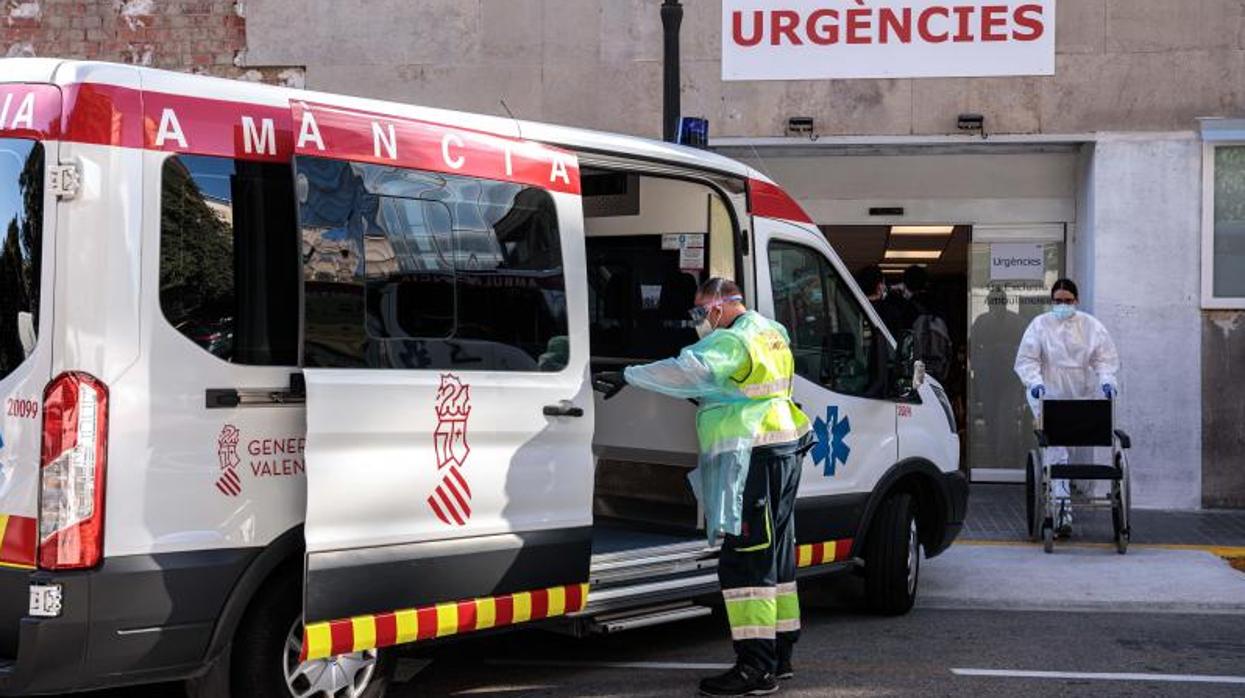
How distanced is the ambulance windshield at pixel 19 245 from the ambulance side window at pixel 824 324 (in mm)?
3651

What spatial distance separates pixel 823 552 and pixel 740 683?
53.0 inches

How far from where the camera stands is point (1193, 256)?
1166 centimetres

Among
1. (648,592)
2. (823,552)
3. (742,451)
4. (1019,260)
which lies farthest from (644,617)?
(1019,260)

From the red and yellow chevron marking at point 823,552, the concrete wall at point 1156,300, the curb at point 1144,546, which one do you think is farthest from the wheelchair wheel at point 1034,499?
the red and yellow chevron marking at point 823,552

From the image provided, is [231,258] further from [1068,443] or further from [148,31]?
[148,31]

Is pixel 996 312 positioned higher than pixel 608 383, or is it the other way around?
pixel 996 312

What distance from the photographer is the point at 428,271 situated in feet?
16.7

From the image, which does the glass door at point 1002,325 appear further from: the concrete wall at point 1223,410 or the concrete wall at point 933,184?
the concrete wall at point 1223,410

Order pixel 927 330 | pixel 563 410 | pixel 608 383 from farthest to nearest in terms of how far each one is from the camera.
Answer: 1. pixel 927 330
2. pixel 608 383
3. pixel 563 410

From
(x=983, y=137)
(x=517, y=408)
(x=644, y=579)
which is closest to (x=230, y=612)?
(x=517, y=408)

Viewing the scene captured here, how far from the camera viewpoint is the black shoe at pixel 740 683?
228 inches

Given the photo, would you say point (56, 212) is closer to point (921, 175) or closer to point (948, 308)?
point (921, 175)

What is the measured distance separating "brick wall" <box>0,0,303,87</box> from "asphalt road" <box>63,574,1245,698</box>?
7366mm

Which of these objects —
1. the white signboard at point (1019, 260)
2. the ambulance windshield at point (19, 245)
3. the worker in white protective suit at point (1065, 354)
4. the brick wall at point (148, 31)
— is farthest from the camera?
the white signboard at point (1019, 260)
